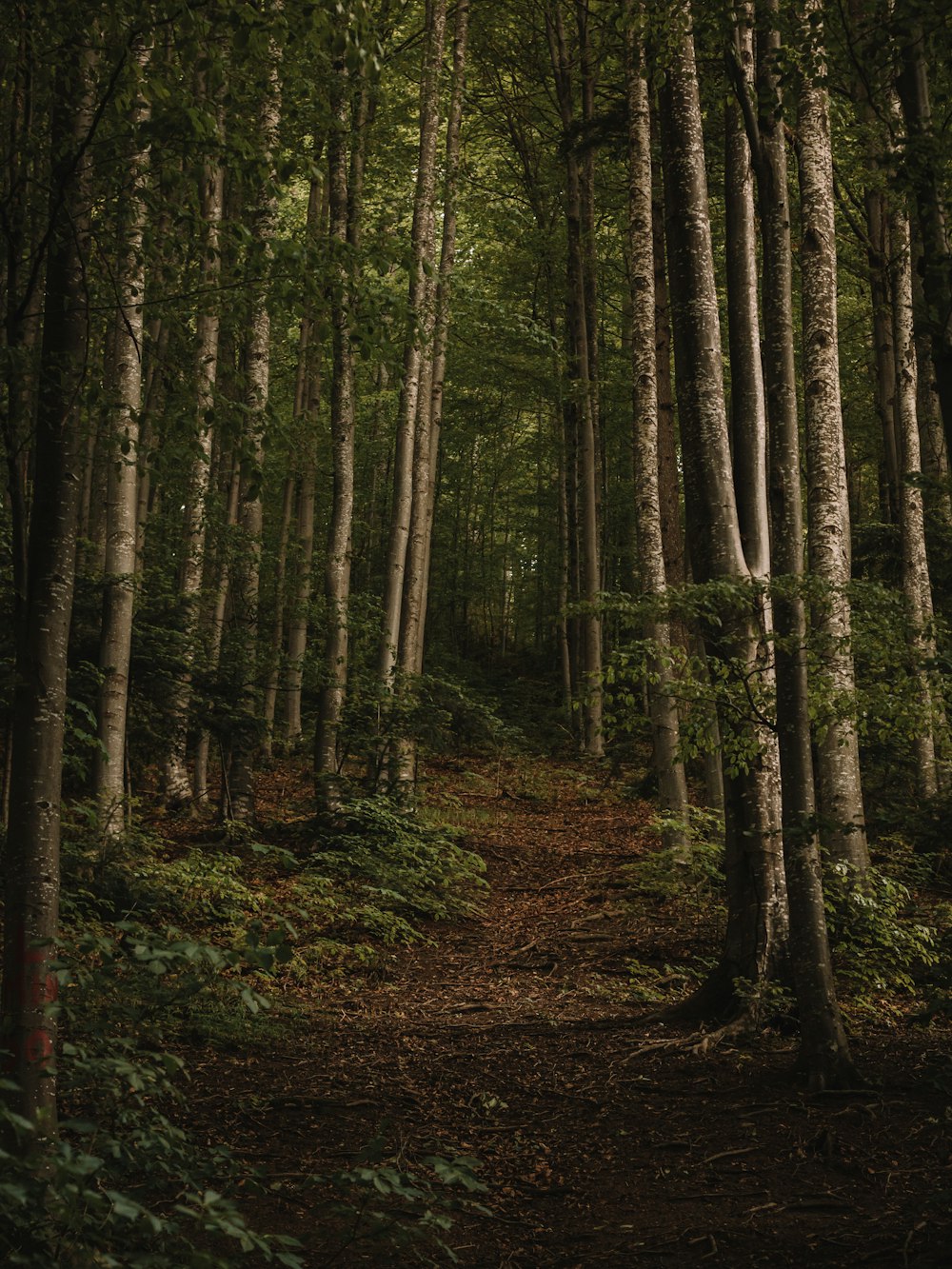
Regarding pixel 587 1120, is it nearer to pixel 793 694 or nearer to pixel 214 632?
pixel 793 694

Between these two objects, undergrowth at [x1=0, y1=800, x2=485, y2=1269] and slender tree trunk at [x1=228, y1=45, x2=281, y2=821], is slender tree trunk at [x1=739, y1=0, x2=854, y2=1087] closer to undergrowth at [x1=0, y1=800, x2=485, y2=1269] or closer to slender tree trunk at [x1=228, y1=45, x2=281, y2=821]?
undergrowth at [x1=0, y1=800, x2=485, y2=1269]

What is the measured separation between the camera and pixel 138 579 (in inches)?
331

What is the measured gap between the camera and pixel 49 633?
11.9ft

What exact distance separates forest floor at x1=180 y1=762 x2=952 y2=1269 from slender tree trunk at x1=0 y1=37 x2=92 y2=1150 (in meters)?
0.95

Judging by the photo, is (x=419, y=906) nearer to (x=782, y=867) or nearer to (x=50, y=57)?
(x=782, y=867)

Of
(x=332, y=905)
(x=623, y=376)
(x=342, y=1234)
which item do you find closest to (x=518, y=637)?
(x=623, y=376)

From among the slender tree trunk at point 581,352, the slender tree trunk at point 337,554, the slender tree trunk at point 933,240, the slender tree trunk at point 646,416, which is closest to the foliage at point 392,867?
the slender tree trunk at point 337,554

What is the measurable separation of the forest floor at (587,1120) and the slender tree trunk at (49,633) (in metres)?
0.95

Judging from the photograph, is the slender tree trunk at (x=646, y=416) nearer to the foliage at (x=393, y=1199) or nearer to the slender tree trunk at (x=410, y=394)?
the slender tree trunk at (x=410, y=394)

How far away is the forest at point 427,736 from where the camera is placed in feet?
11.8

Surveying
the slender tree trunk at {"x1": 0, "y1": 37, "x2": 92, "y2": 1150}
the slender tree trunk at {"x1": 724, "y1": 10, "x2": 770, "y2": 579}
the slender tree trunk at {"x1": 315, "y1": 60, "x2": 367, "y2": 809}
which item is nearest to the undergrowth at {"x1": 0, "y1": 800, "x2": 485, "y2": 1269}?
the slender tree trunk at {"x1": 0, "y1": 37, "x2": 92, "y2": 1150}

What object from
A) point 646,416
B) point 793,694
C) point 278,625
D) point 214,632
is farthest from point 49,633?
point 646,416

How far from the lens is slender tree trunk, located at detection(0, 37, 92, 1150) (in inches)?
129

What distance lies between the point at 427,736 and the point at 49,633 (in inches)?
358
